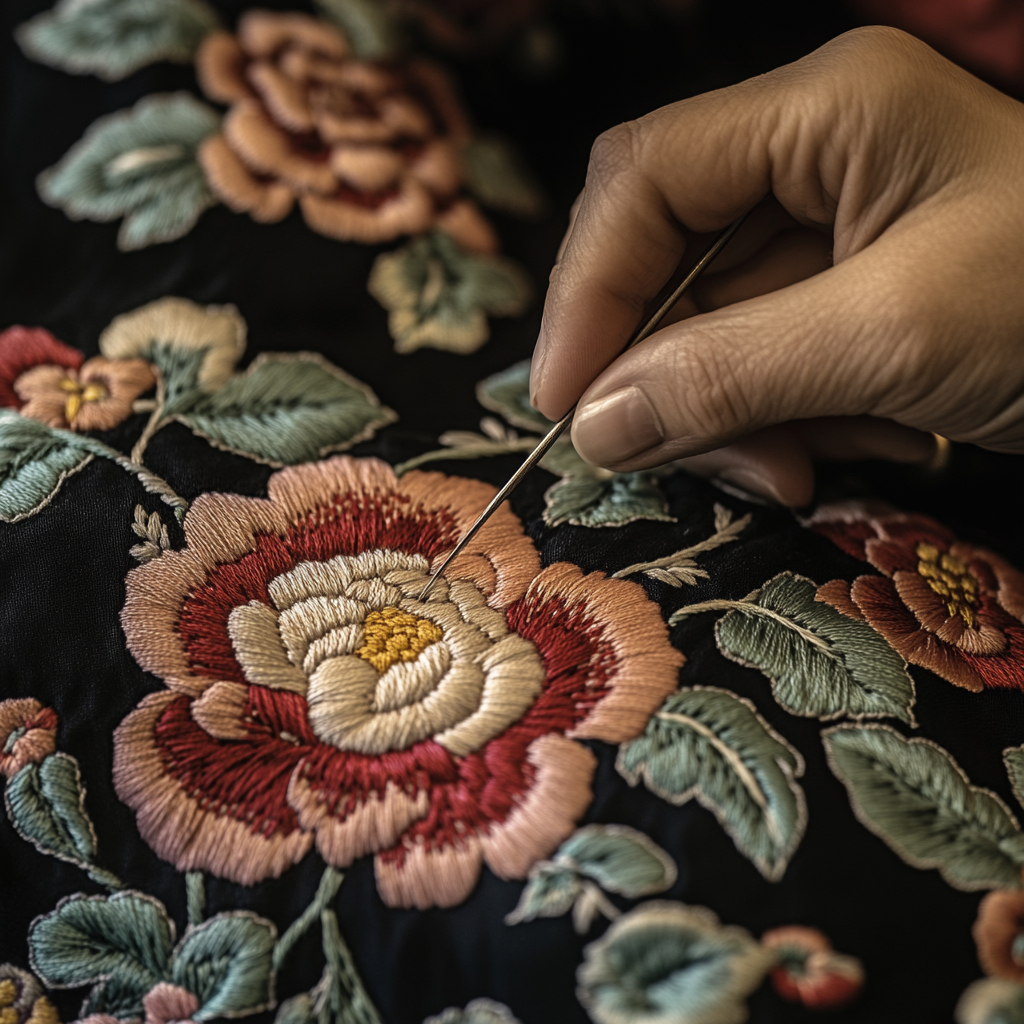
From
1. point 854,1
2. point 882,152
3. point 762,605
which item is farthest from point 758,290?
point 854,1

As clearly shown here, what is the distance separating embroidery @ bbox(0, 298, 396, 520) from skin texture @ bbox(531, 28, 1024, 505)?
14 cm

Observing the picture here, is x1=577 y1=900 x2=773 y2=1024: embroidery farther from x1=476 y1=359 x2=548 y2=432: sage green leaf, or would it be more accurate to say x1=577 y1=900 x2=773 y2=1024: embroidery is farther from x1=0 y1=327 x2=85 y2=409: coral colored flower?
x1=0 y1=327 x2=85 y2=409: coral colored flower

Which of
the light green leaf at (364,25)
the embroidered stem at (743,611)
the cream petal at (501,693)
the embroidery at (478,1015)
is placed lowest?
the embroidery at (478,1015)

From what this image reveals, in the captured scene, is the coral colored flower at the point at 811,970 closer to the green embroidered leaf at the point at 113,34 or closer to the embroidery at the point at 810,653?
the embroidery at the point at 810,653

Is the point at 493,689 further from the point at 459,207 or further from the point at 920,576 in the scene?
the point at 459,207

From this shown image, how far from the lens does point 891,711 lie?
397 mm

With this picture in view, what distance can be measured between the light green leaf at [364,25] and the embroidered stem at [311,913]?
63 cm

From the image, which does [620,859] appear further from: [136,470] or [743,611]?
[136,470]

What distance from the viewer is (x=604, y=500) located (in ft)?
1.68

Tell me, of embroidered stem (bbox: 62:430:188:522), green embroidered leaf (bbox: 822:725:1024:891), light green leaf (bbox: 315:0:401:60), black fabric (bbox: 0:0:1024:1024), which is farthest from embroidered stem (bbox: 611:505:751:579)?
light green leaf (bbox: 315:0:401:60)

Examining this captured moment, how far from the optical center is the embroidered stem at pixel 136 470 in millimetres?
469

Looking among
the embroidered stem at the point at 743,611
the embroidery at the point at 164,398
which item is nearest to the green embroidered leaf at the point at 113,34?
the embroidery at the point at 164,398

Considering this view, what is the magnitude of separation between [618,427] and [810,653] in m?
0.15

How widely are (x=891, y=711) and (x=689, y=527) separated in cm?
Result: 14
